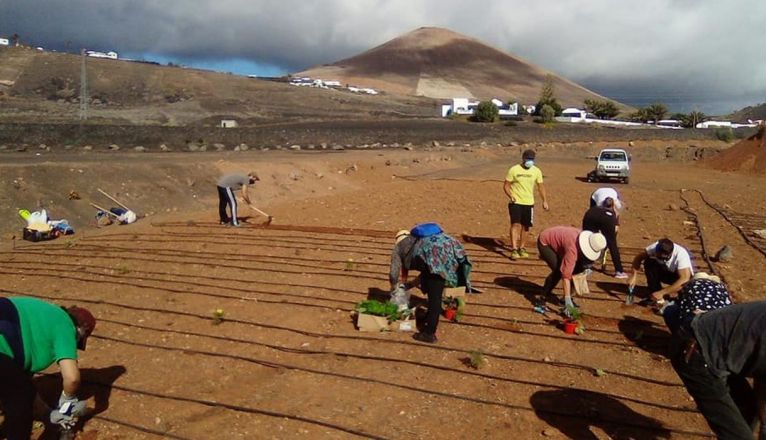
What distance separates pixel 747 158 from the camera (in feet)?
87.8

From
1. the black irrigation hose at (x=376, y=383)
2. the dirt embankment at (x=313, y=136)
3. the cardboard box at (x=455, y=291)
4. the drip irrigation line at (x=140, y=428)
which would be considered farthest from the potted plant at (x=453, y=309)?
the dirt embankment at (x=313, y=136)

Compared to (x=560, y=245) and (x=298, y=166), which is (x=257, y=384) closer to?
(x=560, y=245)

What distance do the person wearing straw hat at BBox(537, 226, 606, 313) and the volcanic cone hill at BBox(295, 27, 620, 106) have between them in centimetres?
10670

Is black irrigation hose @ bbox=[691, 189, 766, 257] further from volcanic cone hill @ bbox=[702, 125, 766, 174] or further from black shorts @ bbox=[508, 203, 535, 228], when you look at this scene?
volcanic cone hill @ bbox=[702, 125, 766, 174]

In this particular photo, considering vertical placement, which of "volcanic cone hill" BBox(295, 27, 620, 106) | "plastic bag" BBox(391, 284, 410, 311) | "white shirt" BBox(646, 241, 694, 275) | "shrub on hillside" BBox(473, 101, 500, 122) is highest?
"volcanic cone hill" BBox(295, 27, 620, 106)

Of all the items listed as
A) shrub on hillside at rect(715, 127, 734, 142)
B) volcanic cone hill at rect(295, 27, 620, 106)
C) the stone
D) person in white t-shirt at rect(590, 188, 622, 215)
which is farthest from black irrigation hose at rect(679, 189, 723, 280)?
volcanic cone hill at rect(295, 27, 620, 106)

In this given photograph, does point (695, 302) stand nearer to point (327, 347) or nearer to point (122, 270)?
point (327, 347)

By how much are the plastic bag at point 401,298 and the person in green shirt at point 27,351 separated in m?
2.69

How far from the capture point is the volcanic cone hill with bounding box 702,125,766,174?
26.1 meters

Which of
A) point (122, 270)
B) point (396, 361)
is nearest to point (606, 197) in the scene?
point (396, 361)

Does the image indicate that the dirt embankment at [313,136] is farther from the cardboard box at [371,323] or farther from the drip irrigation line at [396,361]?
the cardboard box at [371,323]

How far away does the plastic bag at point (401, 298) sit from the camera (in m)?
5.36

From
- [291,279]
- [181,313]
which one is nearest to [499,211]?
[291,279]

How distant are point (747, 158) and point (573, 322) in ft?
85.5
